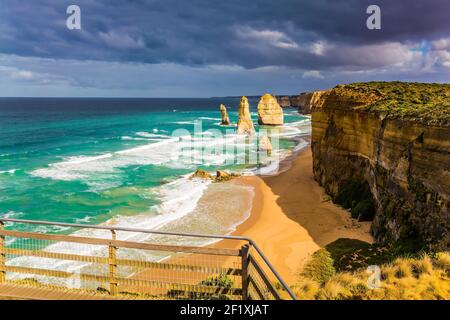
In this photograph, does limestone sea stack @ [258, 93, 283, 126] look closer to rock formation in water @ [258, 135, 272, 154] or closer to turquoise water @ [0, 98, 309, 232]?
turquoise water @ [0, 98, 309, 232]

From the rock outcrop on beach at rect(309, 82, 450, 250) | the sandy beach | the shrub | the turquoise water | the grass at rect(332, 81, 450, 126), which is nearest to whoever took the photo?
the rock outcrop on beach at rect(309, 82, 450, 250)

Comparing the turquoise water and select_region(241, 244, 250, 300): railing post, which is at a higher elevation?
select_region(241, 244, 250, 300): railing post

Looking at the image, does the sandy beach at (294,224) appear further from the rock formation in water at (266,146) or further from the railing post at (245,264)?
the rock formation in water at (266,146)

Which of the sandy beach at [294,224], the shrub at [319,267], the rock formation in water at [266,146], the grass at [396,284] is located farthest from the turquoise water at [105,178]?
the grass at [396,284]

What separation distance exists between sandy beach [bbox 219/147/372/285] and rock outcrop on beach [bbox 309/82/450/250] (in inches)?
43.7

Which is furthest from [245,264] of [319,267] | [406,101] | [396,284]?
[406,101]

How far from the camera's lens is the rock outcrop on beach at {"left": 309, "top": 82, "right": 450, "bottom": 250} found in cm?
1408

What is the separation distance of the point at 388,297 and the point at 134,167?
35.9 meters

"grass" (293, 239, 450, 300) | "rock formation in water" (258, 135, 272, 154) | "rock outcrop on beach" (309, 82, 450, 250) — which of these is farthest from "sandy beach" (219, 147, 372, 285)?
"rock formation in water" (258, 135, 272, 154)

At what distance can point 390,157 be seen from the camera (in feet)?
58.0

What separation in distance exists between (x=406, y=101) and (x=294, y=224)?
9.35 m

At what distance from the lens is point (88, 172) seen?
37.8 m
